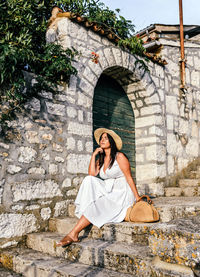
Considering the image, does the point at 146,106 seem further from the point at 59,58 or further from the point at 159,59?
the point at 59,58

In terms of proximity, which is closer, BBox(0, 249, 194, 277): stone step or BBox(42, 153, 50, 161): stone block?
BBox(0, 249, 194, 277): stone step

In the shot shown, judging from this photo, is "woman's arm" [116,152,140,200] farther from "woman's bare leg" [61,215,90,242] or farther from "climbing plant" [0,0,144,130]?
"climbing plant" [0,0,144,130]

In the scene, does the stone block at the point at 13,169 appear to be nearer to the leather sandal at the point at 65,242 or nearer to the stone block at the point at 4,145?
the stone block at the point at 4,145

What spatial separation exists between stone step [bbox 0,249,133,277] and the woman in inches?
8.6

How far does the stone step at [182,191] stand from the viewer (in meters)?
4.90

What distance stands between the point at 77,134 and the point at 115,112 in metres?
1.64

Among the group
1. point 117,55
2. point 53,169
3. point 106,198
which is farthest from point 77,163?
point 117,55

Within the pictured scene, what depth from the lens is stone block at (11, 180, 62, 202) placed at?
3.21m

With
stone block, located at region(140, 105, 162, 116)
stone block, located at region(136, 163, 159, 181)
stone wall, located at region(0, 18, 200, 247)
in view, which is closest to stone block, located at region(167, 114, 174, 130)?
stone wall, located at region(0, 18, 200, 247)

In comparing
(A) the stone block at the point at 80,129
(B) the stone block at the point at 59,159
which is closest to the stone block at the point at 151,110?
(A) the stone block at the point at 80,129

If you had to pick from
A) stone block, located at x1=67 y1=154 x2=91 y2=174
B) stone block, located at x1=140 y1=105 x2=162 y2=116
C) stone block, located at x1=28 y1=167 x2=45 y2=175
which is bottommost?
stone block, located at x1=28 y1=167 x2=45 y2=175

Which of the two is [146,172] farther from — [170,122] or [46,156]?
[46,156]

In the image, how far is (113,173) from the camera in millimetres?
3334

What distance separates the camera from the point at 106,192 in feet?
10.3
